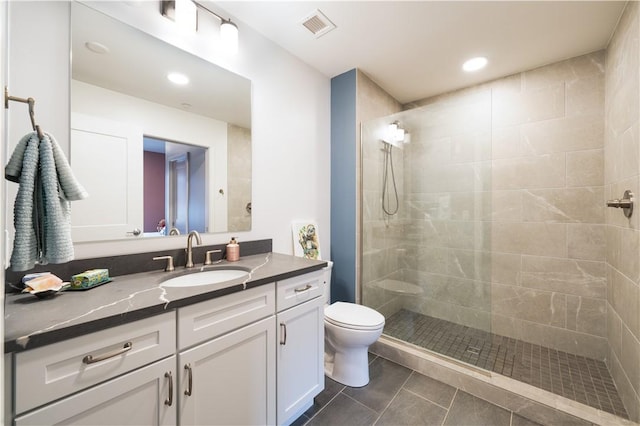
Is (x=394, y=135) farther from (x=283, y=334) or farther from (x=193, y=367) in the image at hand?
(x=193, y=367)

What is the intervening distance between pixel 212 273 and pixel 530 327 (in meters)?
2.59

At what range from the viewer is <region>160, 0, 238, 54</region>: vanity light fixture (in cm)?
138

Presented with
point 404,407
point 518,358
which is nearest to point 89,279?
point 404,407

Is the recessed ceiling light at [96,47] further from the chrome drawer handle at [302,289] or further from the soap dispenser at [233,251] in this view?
the chrome drawer handle at [302,289]

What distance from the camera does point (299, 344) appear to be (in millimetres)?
1363

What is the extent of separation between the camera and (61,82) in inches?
43.9

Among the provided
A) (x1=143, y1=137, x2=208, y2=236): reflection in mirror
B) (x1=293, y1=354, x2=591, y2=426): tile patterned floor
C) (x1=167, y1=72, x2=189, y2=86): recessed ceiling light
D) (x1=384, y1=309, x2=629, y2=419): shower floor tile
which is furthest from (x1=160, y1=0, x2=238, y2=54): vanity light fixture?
(x1=384, y1=309, x2=629, y2=419): shower floor tile

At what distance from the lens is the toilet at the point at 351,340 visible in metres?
1.67

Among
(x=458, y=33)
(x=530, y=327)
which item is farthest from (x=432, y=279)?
(x=458, y=33)

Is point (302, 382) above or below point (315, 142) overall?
below

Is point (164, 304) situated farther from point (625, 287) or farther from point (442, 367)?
point (625, 287)

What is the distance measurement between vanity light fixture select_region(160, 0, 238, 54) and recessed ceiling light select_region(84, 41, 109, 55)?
36 cm

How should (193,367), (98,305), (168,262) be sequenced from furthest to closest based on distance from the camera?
(168,262)
(193,367)
(98,305)

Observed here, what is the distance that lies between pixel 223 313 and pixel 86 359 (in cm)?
42
